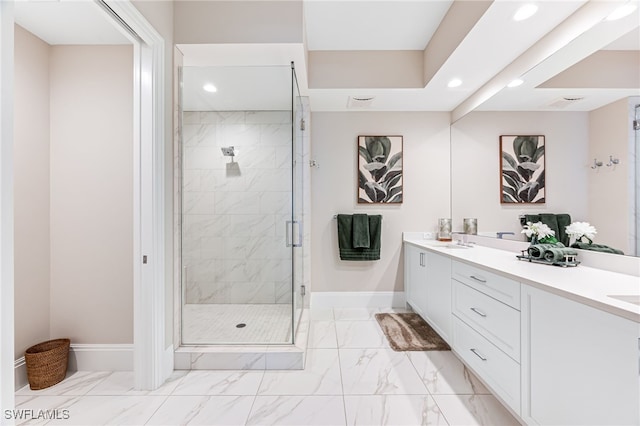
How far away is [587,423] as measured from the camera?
39.9 inches

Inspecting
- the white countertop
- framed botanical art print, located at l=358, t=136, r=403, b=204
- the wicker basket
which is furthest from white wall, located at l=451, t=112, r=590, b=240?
the wicker basket

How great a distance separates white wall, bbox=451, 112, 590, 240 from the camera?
1701mm

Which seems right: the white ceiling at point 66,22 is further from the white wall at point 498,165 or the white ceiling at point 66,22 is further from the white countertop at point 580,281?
the white wall at point 498,165

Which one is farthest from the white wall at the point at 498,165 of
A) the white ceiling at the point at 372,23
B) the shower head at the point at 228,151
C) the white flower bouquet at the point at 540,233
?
the shower head at the point at 228,151

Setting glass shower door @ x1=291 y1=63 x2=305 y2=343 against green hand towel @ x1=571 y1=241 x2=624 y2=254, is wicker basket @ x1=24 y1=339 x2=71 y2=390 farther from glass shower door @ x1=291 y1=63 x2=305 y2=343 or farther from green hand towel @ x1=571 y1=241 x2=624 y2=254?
green hand towel @ x1=571 y1=241 x2=624 y2=254

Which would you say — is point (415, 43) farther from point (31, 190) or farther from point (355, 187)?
point (31, 190)

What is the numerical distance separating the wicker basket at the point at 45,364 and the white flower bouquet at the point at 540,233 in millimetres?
3204

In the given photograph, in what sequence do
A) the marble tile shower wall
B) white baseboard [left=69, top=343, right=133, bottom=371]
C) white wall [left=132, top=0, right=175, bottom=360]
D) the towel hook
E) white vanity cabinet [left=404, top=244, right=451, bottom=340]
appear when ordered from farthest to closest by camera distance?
the marble tile shower wall < white vanity cabinet [left=404, top=244, right=451, bottom=340] < white baseboard [left=69, top=343, right=133, bottom=371] < white wall [left=132, top=0, right=175, bottom=360] < the towel hook

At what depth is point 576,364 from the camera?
3.47ft

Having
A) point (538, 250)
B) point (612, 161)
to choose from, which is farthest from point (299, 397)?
point (612, 161)

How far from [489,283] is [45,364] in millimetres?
2715

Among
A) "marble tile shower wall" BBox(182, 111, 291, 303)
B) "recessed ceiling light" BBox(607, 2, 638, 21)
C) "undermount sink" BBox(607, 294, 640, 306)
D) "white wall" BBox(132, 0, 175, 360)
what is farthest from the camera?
"marble tile shower wall" BBox(182, 111, 291, 303)

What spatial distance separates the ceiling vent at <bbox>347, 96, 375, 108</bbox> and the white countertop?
1.84 metres

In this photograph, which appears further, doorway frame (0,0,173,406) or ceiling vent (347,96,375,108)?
ceiling vent (347,96,375,108)
